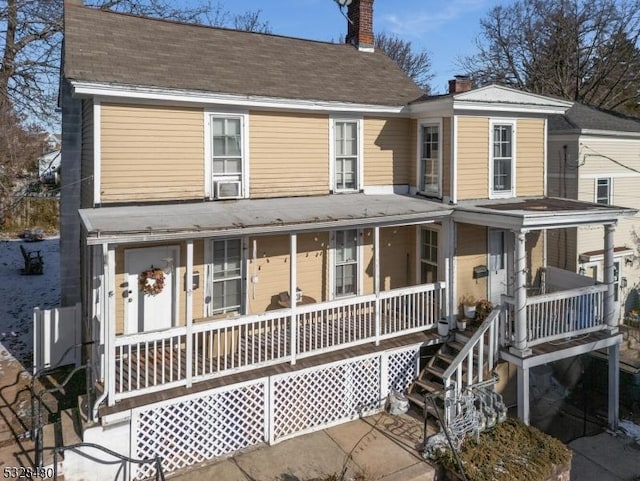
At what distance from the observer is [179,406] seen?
8.13 m

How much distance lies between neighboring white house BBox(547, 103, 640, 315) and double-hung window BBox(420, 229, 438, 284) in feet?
22.5

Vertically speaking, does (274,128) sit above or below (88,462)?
above

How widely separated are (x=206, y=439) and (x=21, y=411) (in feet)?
12.4

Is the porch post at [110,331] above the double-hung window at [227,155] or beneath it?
beneath

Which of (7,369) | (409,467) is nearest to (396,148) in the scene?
(409,467)

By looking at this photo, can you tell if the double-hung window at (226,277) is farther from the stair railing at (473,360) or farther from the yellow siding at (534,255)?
the yellow siding at (534,255)

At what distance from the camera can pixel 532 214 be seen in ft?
32.3

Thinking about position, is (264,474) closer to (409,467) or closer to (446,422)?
(409,467)

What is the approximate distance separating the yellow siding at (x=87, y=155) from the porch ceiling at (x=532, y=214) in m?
7.79

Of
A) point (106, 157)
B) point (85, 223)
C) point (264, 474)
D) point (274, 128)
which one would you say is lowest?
point (264, 474)

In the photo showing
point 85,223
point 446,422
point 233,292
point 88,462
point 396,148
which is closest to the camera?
point 88,462

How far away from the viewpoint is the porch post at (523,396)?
992cm

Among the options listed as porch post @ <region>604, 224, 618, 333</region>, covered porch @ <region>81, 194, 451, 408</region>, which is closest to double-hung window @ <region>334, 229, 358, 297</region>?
covered porch @ <region>81, 194, 451, 408</region>

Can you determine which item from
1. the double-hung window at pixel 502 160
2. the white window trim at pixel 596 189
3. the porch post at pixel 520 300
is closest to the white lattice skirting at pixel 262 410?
the porch post at pixel 520 300
